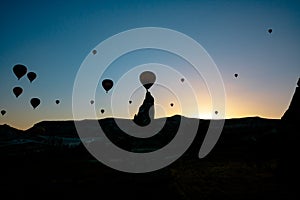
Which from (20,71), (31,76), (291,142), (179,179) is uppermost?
(20,71)

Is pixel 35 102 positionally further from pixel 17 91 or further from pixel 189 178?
pixel 189 178

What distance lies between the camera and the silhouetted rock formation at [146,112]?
31391 millimetres

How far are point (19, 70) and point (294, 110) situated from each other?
24.4m

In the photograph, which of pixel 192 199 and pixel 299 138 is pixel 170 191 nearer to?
pixel 192 199

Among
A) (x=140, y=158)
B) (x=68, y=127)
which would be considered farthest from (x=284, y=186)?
(x=68, y=127)

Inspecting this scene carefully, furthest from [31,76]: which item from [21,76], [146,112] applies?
[146,112]

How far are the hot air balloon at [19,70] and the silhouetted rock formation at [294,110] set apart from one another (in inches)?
938

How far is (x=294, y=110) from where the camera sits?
12484 mm

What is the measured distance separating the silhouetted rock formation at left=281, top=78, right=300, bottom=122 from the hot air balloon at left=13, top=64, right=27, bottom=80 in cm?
2383

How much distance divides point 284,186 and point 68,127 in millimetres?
49548

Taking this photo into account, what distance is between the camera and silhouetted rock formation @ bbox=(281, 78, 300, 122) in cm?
1238

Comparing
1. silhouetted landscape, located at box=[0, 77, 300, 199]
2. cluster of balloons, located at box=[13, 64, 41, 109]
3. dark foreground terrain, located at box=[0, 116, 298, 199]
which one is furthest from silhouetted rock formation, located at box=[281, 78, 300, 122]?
cluster of balloons, located at box=[13, 64, 41, 109]

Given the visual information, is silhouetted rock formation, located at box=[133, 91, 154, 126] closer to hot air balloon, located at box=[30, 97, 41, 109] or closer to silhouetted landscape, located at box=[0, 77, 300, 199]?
silhouetted landscape, located at box=[0, 77, 300, 199]

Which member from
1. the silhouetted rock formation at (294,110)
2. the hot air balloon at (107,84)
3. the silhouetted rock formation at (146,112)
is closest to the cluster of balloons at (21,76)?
the hot air balloon at (107,84)
